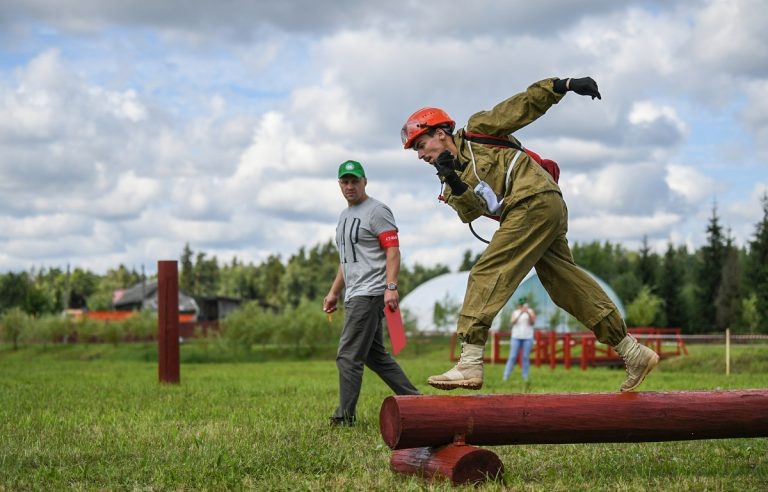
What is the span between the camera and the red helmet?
545cm

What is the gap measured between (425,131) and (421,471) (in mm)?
1947

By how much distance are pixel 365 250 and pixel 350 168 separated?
0.71 m

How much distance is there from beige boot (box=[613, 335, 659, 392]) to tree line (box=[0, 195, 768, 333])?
42787 millimetres

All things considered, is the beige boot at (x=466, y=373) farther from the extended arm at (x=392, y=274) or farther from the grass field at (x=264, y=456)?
the extended arm at (x=392, y=274)

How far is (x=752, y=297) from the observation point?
62250 mm

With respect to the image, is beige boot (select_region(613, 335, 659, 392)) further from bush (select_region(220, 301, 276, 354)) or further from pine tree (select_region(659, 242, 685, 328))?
pine tree (select_region(659, 242, 685, 328))

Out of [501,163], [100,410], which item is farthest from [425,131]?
[100,410]

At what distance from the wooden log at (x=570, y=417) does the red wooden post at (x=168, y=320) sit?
8.72 metres

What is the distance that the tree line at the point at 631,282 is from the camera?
2635 inches

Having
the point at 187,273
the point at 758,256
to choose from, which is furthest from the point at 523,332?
the point at 187,273

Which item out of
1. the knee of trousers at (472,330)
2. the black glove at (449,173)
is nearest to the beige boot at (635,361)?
the knee of trousers at (472,330)

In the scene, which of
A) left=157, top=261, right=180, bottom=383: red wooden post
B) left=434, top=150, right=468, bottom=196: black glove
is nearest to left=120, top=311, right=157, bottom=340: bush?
left=157, top=261, right=180, bottom=383: red wooden post

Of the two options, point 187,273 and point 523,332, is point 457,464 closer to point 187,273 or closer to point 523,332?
point 523,332

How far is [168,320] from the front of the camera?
1329 centimetres
